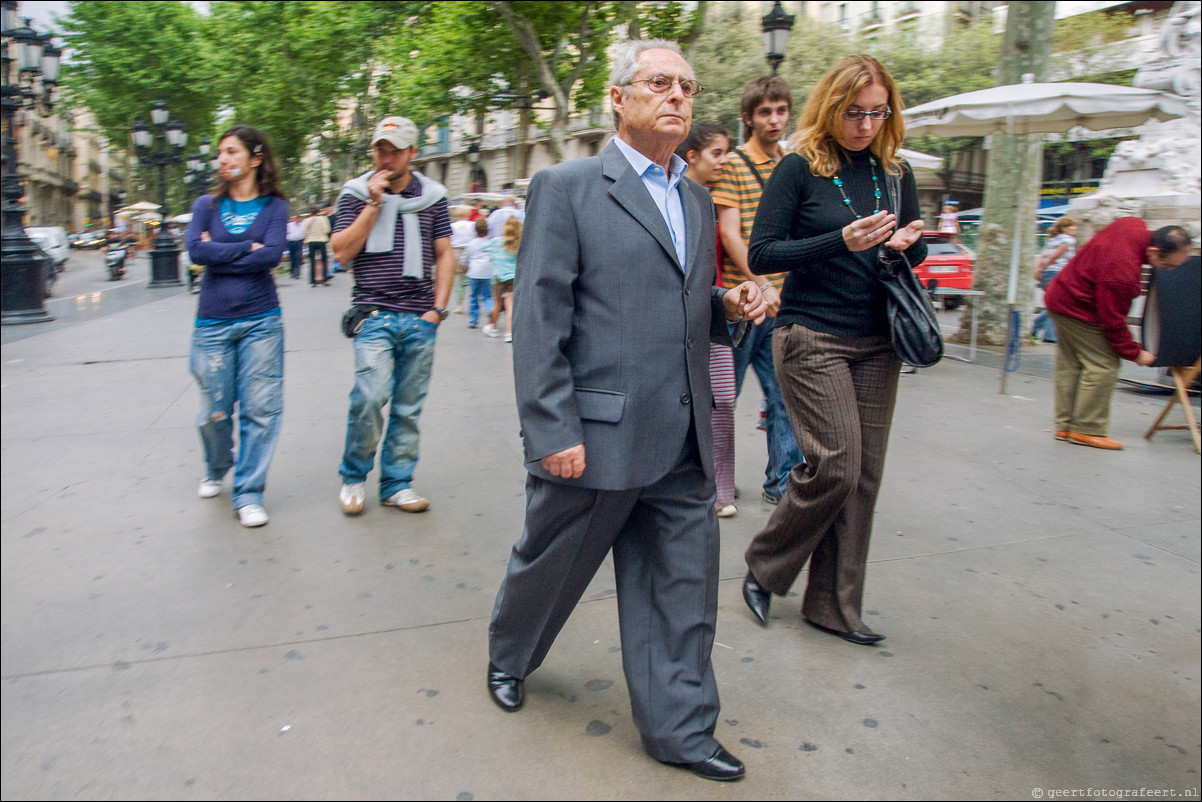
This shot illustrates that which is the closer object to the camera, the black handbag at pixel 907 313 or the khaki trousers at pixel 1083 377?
the black handbag at pixel 907 313

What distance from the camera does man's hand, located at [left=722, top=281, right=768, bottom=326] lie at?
2.72 m

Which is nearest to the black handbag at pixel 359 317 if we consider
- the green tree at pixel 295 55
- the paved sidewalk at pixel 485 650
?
the paved sidewalk at pixel 485 650

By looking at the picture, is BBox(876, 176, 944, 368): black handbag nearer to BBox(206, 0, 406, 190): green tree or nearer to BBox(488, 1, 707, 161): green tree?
BBox(488, 1, 707, 161): green tree

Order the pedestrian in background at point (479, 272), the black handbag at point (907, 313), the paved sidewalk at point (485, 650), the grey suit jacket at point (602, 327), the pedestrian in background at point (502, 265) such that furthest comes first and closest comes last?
the pedestrian in background at point (479, 272) → the pedestrian in background at point (502, 265) → the black handbag at point (907, 313) → the paved sidewalk at point (485, 650) → the grey suit jacket at point (602, 327)

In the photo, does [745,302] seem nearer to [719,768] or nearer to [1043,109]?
[719,768]

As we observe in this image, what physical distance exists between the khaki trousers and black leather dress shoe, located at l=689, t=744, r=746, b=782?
5223 mm

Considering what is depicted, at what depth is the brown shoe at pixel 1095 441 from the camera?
6766 millimetres

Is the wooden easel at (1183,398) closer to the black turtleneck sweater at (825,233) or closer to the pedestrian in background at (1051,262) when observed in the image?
the black turtleneck sweater at (825,233)

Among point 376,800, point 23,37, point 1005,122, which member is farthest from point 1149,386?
point 23,37

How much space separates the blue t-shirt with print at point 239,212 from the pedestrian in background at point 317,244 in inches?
647

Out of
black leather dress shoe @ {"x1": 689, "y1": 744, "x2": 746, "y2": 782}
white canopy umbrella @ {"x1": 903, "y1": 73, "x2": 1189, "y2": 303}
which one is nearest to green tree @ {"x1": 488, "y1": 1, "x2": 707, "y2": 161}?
white canopy umbrella @ {"x1": 903, "y1": 73, "x2": 1189, "y2": 303}

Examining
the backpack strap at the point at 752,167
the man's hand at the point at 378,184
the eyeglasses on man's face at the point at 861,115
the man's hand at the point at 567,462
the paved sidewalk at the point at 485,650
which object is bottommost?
the paved sidewalk at the point at 485,650

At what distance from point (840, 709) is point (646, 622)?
81cm

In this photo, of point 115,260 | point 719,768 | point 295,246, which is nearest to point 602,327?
point 719,768
